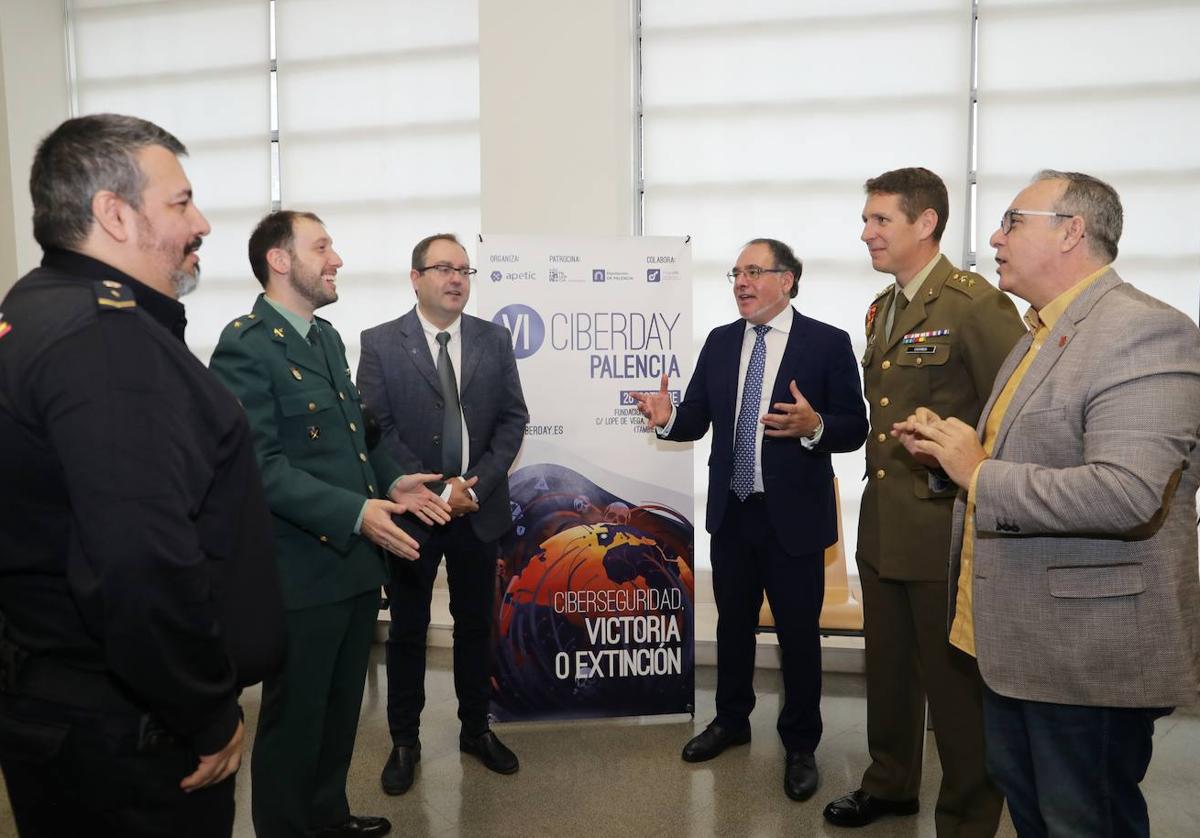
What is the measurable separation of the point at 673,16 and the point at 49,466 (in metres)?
4.60

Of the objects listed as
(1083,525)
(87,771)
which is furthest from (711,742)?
(87,771)

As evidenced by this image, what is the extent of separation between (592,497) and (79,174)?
97.5 inches

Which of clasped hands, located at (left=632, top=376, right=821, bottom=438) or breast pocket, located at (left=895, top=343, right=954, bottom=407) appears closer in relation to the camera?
breast pocket, located at (left=895, top=343, right=954, bottom=407)

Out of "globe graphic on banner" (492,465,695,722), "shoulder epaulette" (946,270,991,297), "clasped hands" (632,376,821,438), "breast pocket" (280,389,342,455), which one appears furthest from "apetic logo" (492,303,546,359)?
"shoulder epaulette" (946,270,991,297)

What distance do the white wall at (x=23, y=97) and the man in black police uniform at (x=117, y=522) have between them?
5494mm

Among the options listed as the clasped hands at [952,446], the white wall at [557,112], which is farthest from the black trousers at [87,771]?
the white wall at [557,112]

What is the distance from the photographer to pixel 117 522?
1315 mm

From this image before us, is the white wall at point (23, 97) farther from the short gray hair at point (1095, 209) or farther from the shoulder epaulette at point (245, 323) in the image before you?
the short gray hair at point (1095, 209)

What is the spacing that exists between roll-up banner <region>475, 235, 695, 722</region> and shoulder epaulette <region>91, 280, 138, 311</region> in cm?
225

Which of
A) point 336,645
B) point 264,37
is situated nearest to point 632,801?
point 336,645

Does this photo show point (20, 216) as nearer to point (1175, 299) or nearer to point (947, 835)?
point (947, 835)

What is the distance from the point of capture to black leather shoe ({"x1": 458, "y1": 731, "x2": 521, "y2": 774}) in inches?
133

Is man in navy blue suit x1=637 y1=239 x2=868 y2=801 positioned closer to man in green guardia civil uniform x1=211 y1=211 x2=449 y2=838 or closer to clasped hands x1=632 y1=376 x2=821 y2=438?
clasped hands x1=632 y1=376 x2=821 y2=438

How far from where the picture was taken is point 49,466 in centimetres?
138
